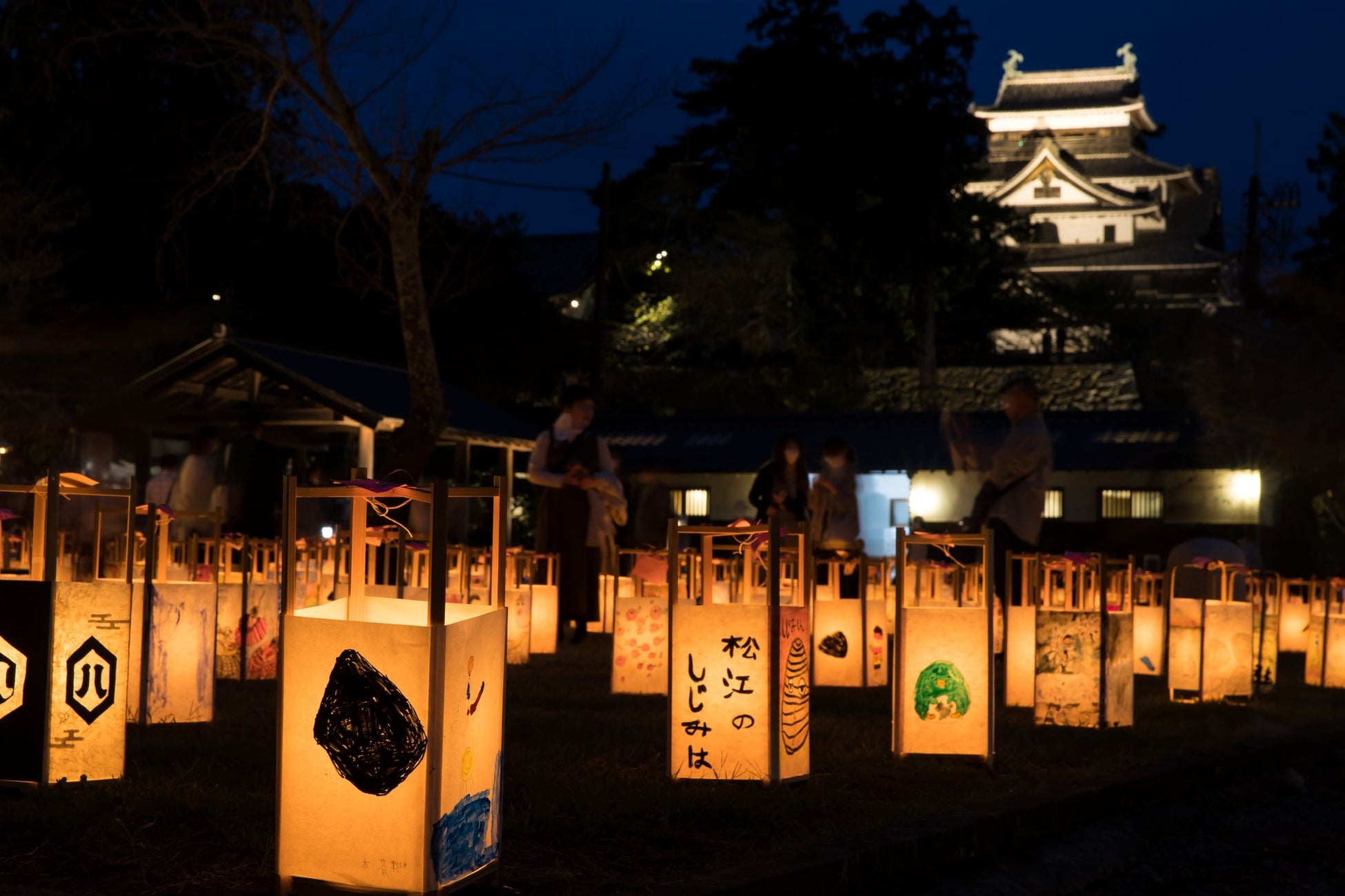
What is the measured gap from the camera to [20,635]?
4.43m

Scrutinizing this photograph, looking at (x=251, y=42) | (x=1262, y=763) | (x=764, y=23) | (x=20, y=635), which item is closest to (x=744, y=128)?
(x=764, y=23)

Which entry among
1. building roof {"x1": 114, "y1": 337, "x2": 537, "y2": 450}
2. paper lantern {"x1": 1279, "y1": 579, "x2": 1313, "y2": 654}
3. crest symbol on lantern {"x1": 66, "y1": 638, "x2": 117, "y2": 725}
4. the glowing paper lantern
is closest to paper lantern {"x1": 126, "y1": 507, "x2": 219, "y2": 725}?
crest symbol on lantern {"x1": 66, "y1": 638, "x2": 117, "y2": 725}

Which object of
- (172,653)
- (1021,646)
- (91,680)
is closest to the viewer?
(91,680)

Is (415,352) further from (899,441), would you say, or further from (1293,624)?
(899,441)

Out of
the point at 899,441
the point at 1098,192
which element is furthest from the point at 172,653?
the point at 1098,192

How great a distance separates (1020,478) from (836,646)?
1.36 meters

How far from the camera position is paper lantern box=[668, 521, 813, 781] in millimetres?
4918

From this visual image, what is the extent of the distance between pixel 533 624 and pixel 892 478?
18.1 m

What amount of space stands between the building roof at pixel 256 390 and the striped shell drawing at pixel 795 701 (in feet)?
44.9

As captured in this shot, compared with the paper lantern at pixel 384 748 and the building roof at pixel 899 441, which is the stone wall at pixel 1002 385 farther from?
the paper lantern at pixel 384 748

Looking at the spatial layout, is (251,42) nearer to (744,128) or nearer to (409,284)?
(409,284)

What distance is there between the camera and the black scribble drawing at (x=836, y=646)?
8023 millimetres

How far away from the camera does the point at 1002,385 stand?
109 ft

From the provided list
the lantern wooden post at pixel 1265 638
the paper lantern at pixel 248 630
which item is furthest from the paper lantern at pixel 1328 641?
the paper lantern at pixel 248 630
